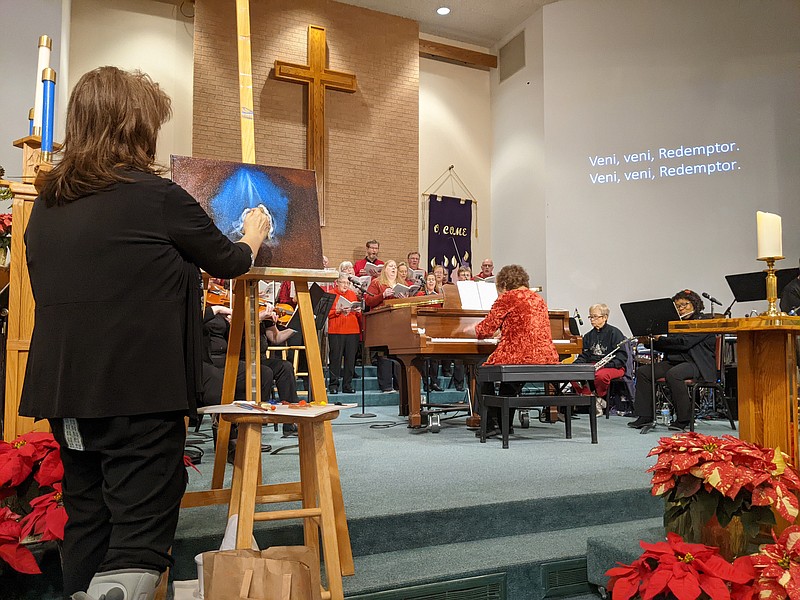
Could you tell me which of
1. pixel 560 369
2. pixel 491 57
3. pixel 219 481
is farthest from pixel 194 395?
pixel 491 57

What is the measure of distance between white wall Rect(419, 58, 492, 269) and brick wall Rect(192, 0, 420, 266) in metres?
0.57

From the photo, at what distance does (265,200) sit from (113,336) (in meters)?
0.97

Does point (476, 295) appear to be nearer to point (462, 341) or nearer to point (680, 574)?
point (462, 341)

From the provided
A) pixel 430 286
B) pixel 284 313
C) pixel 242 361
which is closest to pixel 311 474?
pixel 242 361

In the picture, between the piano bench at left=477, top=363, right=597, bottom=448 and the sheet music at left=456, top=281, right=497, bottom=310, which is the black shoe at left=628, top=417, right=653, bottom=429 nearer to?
the piano bench at left=477, top=363, right=597, bottom=448

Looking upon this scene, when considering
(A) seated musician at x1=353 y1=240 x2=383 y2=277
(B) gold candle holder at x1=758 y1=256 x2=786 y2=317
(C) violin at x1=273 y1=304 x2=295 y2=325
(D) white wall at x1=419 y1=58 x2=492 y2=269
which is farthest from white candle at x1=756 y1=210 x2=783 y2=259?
(D) white wall at x1=419 y1=58 x2=492 y2=269

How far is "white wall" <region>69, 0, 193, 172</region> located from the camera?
8.98 metres

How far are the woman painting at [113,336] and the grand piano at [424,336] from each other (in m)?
3.35

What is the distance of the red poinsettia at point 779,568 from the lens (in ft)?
5.79

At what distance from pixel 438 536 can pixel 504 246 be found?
342 inches

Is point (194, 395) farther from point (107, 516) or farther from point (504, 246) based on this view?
point (504, 246)

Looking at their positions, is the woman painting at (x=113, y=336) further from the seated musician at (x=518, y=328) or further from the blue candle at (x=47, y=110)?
the seated musician at (x=518, y=328)

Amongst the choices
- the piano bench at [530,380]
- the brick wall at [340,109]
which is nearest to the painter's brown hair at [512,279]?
the piano bench at [530,380]

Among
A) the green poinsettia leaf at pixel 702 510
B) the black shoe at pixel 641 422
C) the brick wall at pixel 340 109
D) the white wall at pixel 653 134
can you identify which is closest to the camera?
the green poinsettia leaf at pixel 702 510
